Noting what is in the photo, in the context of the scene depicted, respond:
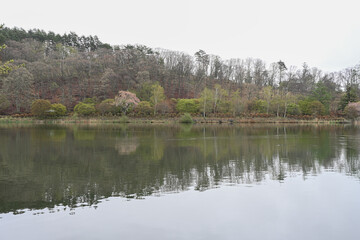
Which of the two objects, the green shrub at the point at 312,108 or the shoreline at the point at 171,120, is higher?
the green shrub at the point at 312,108

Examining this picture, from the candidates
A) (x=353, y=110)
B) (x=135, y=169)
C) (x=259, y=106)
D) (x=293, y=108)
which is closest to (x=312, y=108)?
(x=293, y=108)

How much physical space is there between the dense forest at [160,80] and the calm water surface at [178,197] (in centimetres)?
5002

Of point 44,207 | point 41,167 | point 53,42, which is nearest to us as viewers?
point 44,207

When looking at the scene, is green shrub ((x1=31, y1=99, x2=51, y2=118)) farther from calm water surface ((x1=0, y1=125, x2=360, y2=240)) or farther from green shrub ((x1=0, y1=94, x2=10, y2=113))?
calm water surface ((x1=0, y1=125, x2=360, y2=240))

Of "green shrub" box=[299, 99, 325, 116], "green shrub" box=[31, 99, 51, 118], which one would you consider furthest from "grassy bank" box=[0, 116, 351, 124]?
"green shrub" box=[299, 99, 325, 116]

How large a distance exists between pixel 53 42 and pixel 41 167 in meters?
112

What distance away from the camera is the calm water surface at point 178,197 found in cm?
755

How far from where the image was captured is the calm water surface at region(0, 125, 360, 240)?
7555mm

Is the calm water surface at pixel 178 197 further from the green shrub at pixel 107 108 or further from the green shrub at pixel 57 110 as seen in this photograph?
the green shrub at pixel 57 110

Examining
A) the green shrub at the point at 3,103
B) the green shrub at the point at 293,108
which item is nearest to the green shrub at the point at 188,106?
the green shrub at the point at 293,108

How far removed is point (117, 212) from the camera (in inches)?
342

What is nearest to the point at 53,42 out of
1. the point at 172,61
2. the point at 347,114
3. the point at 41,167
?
the point at 172,61

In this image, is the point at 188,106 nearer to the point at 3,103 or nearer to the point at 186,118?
the point at 186,118

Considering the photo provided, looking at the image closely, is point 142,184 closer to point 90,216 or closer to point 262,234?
point 90,216
